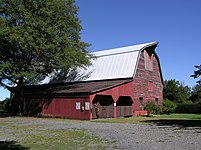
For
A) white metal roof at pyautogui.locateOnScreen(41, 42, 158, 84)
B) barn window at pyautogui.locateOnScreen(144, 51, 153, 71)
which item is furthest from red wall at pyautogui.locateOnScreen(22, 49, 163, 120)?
white metal roof at pyautogui.locateOnScreen(41, 42, 158, 84)

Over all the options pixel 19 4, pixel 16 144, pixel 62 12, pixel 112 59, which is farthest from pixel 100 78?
pixel 16 144

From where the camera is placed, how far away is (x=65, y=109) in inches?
1316

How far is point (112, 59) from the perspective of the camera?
41.8 m

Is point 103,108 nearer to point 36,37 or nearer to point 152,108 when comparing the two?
point 152,108

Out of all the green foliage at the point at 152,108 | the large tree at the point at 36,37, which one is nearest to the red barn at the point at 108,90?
the green foliage at the point at 152,108

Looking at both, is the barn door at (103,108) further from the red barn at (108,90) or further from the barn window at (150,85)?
the barn window at (150,85)

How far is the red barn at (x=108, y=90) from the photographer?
32.3 m

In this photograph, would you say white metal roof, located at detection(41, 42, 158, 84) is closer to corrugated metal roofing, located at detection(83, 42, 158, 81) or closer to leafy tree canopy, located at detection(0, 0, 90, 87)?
corrugated metal roofing, located at detection(83, 42, 158, 81)

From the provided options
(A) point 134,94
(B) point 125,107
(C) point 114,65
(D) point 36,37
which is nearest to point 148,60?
(C) point 114,65

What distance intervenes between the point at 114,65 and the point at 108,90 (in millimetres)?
8086

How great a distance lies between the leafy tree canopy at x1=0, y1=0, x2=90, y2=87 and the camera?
30469 mm

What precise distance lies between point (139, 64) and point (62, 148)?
98.3 ft

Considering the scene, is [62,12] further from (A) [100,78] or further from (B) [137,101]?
(B) [137,101]

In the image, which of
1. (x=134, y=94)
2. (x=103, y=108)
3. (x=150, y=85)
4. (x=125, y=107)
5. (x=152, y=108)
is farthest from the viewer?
(x=150, y=85)
